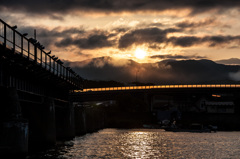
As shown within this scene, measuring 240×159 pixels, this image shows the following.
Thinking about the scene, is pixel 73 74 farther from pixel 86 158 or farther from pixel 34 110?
pixel 86 158

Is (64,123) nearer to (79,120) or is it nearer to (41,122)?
(41,122)

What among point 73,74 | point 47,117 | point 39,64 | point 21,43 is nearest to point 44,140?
point 47,117

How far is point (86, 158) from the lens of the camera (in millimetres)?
57938

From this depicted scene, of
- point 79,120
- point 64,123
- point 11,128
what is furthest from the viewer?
point 79,120

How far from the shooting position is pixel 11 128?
46781 millimetres

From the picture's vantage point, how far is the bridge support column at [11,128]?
46125 mm

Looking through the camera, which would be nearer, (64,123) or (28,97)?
(28,97)

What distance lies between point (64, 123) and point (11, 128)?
5218cm

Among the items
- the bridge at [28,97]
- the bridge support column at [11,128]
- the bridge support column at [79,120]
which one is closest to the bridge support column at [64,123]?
the bridge at [28,97]

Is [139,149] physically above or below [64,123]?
below

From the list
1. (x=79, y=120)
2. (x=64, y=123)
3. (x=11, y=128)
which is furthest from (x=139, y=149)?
(x=79, y=120)

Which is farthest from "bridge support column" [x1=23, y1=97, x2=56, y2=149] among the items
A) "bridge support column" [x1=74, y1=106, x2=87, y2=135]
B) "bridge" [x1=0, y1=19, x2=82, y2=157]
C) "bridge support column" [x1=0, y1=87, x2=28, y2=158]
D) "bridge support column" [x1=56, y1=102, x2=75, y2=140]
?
"bridge support column" [x1=74, y1=106, x2=87, y2=135]

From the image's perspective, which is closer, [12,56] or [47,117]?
[12,56]

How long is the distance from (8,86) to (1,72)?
2391mm
